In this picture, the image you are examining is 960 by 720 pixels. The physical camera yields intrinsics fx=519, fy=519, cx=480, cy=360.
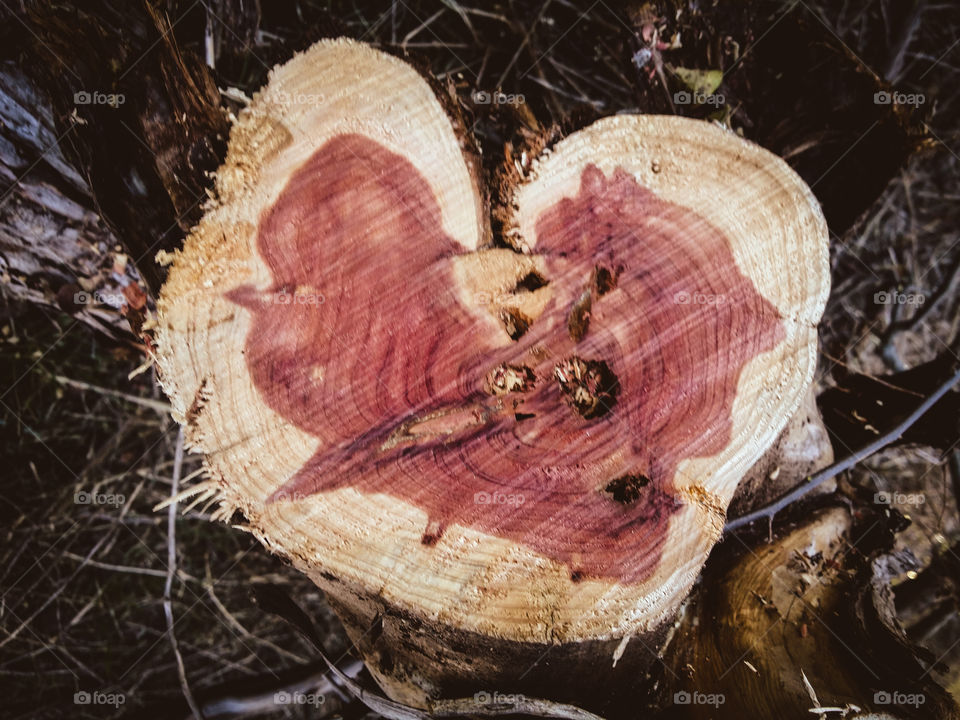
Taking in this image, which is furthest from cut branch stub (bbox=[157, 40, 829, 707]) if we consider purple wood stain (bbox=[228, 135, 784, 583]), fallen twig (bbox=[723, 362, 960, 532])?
fallen twig (bbox=[723, 362, 960, 532])

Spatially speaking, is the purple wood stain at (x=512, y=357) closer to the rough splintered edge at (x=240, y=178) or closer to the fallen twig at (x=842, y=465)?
the rough splintered edge at (x=240, y=178)

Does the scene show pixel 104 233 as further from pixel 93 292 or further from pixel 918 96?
pixel 918 96

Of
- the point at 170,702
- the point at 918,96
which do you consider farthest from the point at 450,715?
the point at 918,96

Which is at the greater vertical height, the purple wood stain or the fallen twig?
the purple wood stain

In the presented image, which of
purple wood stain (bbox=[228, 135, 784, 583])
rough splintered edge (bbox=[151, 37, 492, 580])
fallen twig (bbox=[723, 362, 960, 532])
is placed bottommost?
fallen twig (bbox=[723, 362, 960, 532])

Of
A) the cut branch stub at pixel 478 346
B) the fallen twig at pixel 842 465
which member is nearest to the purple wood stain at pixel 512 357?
the cut branch stub at pixel 478 346

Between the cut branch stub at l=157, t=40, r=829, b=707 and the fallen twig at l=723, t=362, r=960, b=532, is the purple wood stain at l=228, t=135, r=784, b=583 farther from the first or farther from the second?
the fallen twig at l=723, t=362, r=960, b=532

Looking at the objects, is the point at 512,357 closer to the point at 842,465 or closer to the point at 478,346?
the point at 478,346

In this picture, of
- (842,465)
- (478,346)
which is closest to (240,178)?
(478,346)
